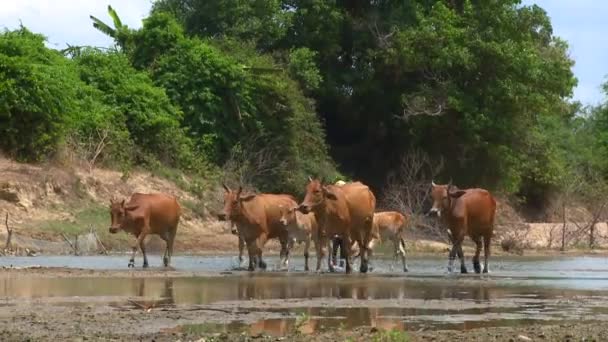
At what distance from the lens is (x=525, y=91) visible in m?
44.4

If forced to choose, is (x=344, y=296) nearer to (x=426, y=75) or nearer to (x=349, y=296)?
(x=349, y=296)

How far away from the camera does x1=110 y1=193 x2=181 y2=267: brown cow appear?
84.4 feet

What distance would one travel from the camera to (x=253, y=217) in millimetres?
24453

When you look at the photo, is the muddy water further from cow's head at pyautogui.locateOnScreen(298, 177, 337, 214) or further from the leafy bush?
the leafy bush

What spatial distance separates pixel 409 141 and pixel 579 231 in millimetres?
9090

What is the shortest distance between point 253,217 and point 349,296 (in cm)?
703

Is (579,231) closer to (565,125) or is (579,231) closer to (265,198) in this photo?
(265,198)

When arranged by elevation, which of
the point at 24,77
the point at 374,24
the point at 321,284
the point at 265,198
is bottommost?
the point at 321,284

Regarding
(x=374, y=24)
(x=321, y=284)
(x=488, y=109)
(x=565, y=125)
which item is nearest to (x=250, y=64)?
(x=374, y=24)

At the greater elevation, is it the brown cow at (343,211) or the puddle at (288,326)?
the brown cow at (343,211)

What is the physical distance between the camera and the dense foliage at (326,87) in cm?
4147

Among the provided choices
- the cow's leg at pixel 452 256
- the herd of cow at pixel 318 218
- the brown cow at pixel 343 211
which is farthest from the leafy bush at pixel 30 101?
the cow's leg at pixel 452 256

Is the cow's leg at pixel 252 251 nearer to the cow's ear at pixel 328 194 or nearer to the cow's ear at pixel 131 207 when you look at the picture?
the cow's ear at pixel 328 194

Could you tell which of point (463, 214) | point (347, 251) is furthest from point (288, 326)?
point (463, 214)
